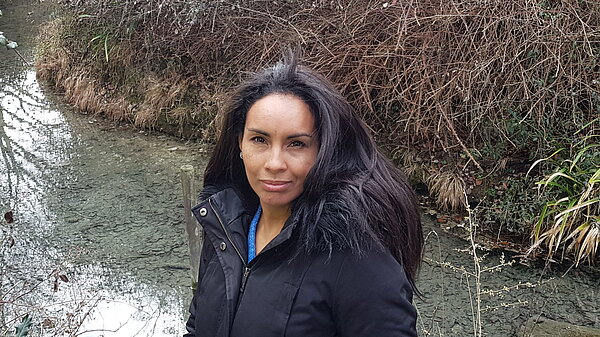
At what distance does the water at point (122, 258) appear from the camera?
12.3 ft

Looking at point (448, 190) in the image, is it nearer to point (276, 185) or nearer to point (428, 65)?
point (428, 65)

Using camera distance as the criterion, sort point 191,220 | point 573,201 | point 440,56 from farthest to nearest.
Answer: point 440,56 → point 573,201 → point 191,220

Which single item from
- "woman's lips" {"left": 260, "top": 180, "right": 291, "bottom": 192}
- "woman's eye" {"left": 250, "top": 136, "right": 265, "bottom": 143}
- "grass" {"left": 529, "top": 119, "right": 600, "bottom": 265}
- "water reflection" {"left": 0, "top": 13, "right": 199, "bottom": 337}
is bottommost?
"water reflection" {"left": 0, "top": 13, "right": 199, "bottom": 337}

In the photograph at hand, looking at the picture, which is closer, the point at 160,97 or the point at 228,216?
the point at 228,216

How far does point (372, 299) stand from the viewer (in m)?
1.24

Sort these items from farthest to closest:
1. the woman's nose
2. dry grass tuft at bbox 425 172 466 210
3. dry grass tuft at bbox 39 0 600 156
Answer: dry grass tuft at bbox 425 172 466 210 < dry grass tuft at bbox 39 0 600 156 < the woman's nose

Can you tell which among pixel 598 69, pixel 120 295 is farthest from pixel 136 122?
pixel 598 69

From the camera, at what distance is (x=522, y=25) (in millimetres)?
4855

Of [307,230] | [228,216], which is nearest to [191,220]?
[228,216]

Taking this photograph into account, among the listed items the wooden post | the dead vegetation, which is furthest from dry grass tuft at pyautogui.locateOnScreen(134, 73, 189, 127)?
the wooden post

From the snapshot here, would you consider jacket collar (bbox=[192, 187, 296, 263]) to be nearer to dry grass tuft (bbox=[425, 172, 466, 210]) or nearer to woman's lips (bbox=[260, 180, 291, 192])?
woman's lips (bbox=[260, 180, 291, 192])

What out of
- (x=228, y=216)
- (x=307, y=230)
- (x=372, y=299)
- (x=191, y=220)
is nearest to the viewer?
(x=372, y=299)

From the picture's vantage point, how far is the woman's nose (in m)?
1.42

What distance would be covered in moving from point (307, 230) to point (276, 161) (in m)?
0.17
